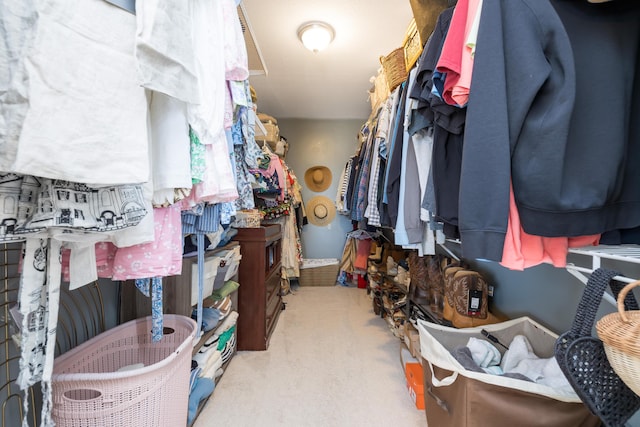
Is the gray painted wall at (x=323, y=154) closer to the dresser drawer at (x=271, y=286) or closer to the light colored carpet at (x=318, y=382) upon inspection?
the dresser drawer at (x=271, y=286)

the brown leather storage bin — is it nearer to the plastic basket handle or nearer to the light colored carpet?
the plastic basket handle

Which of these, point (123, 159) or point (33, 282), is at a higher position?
point (123, 159)

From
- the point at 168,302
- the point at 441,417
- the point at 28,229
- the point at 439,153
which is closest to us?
the point at 28,229

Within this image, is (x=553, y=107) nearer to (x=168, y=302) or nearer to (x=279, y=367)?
(x=168, y=302)

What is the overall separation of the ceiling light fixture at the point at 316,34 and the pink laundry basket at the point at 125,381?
1986mm

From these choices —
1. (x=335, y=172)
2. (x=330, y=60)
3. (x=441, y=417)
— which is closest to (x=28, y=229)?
(x=441, y=417)

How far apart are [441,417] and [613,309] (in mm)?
716

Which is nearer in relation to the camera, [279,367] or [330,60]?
[279,367]

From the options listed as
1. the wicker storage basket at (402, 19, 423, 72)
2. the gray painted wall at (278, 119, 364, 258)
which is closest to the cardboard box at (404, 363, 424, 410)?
the wicker storage basket at (402, 19, 423, 72)

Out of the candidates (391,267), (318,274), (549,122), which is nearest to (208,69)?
(549,122)

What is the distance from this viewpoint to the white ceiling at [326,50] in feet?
5.67

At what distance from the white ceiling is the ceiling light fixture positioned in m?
0.04

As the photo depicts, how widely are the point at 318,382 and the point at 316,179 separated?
8.97 ft

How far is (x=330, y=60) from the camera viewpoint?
2.29 metres
